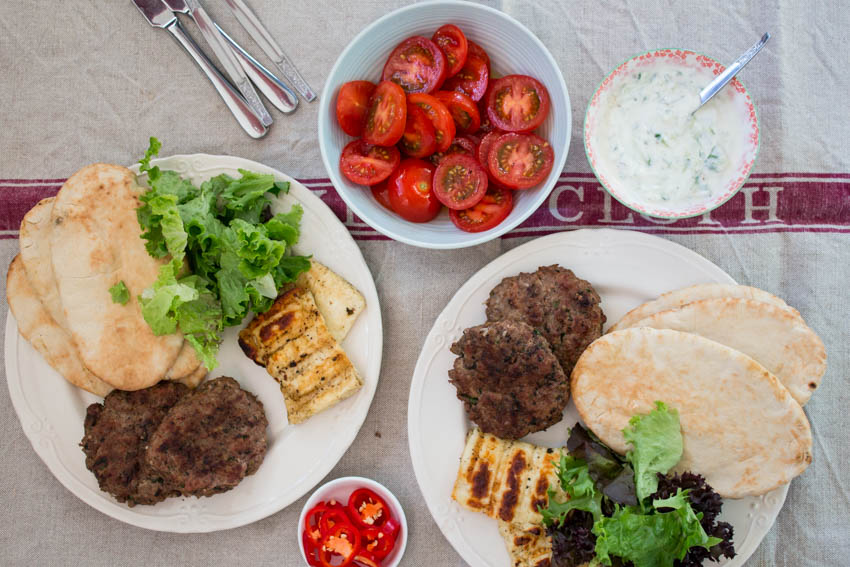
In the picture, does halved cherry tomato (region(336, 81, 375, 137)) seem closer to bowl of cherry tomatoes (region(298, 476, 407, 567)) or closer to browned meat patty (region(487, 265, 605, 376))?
browned meat patty (region(487, 265, 605, 376))

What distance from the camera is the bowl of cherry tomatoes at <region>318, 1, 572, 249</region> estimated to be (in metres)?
3.33

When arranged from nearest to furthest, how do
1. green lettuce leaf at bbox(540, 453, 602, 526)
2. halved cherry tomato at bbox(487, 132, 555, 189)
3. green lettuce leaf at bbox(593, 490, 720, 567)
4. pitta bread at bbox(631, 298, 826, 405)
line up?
1. green lettuce leaf at bbox(593, 490, 720, 567)
2. green lettuce leaf at bbox(540, 453, 602, 526)
3. pitta bread at bbox(631, 298, 826, 405)
4. halved cherry tomato at bbox(487, 132, 555, 189)

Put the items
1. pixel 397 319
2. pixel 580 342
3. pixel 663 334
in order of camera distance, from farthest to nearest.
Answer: pixel 397 319 < pixel 580 342 < pixel 663 334

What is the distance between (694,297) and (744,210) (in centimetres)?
71

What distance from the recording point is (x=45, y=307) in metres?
3.57

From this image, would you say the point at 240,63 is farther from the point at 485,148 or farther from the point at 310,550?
the point at 310,550

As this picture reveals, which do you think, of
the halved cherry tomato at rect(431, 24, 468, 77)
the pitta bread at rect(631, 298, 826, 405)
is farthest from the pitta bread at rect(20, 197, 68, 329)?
the pitta bread at rect(631, 298, 826, 405)

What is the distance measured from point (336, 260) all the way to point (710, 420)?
2.06 m

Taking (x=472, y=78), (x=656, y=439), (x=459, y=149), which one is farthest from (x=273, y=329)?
(x=656, y=439)

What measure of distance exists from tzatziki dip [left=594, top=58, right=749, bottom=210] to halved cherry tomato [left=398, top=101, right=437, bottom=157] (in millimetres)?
828

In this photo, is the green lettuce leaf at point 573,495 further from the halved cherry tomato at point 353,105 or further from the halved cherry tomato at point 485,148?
the halved cherry tomato at point 353,105

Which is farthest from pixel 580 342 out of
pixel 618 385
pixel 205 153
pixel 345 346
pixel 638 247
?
pixel 205 153

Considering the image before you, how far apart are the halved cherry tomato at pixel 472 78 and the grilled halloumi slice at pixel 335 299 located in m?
1.18

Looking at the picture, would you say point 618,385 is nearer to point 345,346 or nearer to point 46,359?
point 345,346
